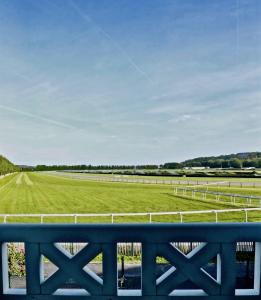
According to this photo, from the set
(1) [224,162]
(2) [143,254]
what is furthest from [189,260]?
(1) [224,162]

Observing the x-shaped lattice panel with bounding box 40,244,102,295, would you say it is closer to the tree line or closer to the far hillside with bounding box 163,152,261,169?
the tree line

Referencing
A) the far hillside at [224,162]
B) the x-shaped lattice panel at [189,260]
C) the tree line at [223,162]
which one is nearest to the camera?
the x-shaped lattice panel at [189,260]

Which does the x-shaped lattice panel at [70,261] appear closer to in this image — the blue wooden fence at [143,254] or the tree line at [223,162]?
the blue wooden fence at [143,254]

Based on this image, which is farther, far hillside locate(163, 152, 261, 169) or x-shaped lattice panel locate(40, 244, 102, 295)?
far hillside locate(163, 152, 261, 169)

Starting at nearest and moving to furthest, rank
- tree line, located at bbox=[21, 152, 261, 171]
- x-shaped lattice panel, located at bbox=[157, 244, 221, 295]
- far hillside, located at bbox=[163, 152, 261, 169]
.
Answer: x-shaped lattice panel, located at bbox=[157, 244, 221, 295] < tree line, located at bbox=[21, 152, 261, 171] < far hillside, located at bbox=[163, 152, 261, 169]

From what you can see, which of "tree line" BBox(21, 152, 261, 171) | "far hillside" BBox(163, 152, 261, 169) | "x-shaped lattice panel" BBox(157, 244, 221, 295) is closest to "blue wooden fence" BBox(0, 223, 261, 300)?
"x-shaped lattice panel" BBox(157, 244, 221, 295)

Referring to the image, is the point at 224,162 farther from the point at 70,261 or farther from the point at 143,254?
the point at 70,261

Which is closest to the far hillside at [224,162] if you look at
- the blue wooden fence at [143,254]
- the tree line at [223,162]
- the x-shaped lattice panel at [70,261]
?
the tree line at [223,162]

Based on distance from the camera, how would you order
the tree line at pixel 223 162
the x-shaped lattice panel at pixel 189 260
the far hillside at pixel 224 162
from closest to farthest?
the x-shaped lattice panel at pixel 189 260
the tree line at pixel 223 162
the far hillside at pixel 224 162

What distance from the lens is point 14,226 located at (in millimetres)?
1148

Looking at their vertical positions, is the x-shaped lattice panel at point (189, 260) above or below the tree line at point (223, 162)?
below

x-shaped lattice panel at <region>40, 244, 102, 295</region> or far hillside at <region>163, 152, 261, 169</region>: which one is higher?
far hillside at <region>163, 152, 261, 169</region>

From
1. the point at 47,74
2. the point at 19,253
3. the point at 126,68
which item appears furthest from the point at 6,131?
the point at 19,253

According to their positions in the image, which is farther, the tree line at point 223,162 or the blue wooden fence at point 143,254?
the tree line at point 223,162
